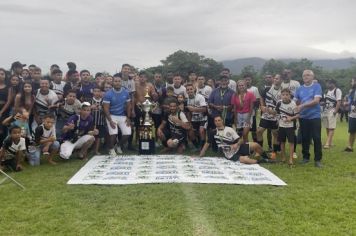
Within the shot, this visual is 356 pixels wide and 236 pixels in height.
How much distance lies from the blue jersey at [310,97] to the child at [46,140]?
207 inches

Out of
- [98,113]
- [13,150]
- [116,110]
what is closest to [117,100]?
[116,110]

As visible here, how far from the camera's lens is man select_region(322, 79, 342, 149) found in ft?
39.2

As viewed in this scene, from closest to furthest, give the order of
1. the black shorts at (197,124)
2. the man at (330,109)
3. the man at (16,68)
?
the man at (16,68), the black shorts at (197,124), the man at (330,109)

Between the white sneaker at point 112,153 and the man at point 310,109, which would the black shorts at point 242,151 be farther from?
the white sneaker at point 112,153

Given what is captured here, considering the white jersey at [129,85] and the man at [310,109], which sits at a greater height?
the white jersey at [129,85]

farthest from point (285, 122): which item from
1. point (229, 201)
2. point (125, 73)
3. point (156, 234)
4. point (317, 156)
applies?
point (156, 234)

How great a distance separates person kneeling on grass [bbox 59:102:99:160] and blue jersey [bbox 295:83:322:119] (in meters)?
4.56

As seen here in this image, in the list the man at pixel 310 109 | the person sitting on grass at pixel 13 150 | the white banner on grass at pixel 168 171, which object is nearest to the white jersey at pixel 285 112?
the man at pixel 310 109

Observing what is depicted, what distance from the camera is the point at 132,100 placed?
10.3 meters

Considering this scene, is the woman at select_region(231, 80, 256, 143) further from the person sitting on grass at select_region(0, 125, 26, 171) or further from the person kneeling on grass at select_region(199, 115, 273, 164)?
the person sitting on grass at select_region(0, 125, 26, 171)

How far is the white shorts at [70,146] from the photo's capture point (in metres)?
8.91

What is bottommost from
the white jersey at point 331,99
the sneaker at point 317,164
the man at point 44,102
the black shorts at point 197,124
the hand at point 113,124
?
the sneaker at point 317,164

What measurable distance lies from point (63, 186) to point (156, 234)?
264cm

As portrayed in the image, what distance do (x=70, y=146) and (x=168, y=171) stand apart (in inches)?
103
